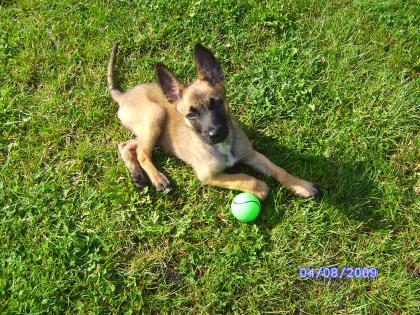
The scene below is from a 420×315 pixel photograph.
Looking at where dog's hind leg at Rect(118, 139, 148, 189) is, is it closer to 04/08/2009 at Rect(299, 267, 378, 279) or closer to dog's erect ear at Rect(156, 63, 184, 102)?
dog's erect ear at Rect(156, 63, 184, 102)

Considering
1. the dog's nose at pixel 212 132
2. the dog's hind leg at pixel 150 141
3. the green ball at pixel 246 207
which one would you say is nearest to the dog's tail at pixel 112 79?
the dog's hind leg at pixel 150 141

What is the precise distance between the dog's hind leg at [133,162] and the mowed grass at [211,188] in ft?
0.36

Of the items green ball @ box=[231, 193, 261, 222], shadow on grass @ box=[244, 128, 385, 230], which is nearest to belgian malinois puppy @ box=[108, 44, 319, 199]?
green ball @ box=[231, 193, 261, 222]

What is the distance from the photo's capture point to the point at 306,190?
14.2ft

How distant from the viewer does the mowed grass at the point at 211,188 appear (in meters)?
4.08

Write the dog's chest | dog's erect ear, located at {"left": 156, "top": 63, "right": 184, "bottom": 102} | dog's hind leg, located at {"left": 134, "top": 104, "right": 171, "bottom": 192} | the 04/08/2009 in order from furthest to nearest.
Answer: dog's hind leg, located at {"left": 134, "top": 104, "right": 171, "bottom": 192}
the dog's chest
dog's erect ear, located at {"left": 156, "top": 63, "right": 184, "bottom": 102}
the 04/08/2009

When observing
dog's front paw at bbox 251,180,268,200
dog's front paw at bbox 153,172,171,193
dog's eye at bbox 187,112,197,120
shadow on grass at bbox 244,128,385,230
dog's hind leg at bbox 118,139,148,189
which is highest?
dog's eye at bbox 187,112,197,120

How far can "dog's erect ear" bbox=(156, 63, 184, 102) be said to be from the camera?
430 cm

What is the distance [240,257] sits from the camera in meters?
4.16

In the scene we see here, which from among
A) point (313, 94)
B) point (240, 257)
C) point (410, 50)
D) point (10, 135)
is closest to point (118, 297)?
point (240, 257)

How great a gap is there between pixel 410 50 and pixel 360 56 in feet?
2.01

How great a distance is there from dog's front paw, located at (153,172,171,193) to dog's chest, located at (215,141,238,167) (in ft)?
2.15

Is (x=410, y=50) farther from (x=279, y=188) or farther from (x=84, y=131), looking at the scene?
(x=84, y=131)

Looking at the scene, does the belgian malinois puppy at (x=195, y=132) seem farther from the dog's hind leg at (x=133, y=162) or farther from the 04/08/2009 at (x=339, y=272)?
the 04/08/2009 at (x=339, y=272)
